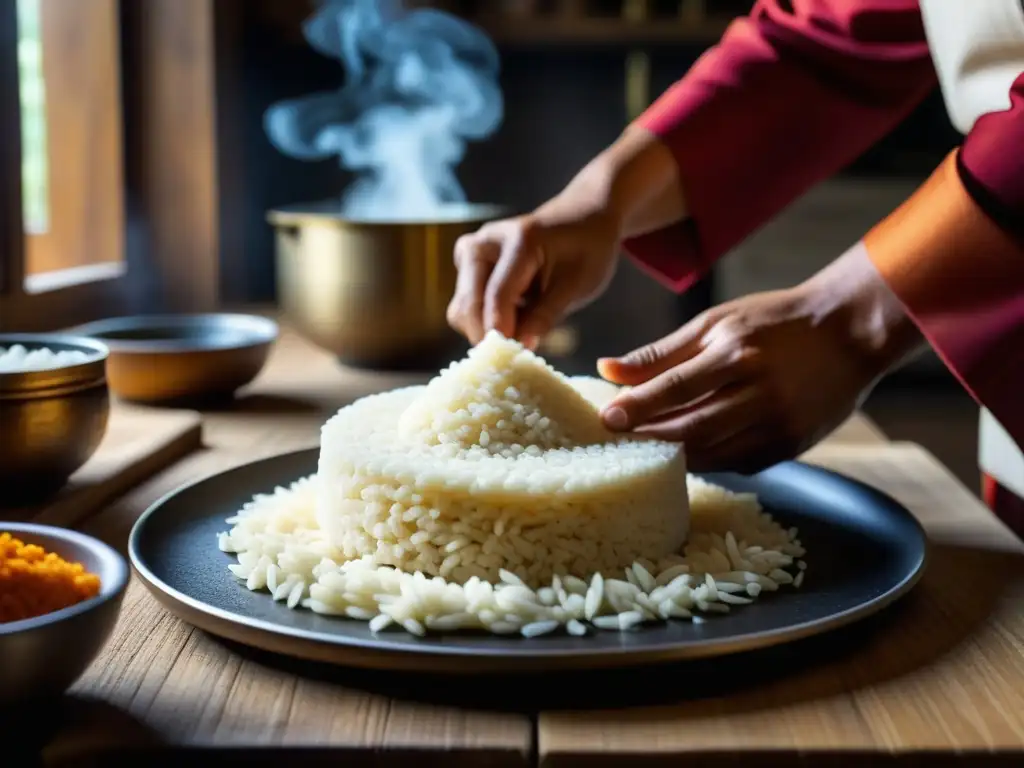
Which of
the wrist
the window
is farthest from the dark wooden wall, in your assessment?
the wrist

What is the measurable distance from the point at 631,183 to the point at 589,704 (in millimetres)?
812

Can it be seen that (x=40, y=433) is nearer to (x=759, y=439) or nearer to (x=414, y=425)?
(x=414, y=425)

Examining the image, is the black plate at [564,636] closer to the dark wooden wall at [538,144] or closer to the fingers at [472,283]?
the fingers at [472,283]

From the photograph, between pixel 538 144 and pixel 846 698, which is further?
pixel 538 144

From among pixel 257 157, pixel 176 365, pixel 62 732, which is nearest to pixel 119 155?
pixel 257 157

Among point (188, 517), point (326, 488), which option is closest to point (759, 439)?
point (326, 488)

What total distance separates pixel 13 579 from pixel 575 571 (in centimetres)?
35

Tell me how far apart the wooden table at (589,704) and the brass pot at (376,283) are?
0.93 m

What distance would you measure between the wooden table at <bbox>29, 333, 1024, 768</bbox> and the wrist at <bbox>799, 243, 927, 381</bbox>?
0.72 ft

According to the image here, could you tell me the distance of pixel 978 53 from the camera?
3.54ft

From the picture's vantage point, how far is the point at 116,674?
2.16 feet

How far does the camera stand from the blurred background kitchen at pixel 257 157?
2105 mm

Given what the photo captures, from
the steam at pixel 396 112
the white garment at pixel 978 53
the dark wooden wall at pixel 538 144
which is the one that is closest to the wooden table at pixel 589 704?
the white garment at pixel 978 53

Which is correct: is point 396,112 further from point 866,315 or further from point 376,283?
point 866,315
